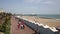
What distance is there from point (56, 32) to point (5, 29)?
21.5 feet

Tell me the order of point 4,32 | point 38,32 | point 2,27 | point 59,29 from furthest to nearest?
point 2,27 < point 4,32 < point 38,32 < point 59,29

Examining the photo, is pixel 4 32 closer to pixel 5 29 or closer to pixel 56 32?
pixel 5 29

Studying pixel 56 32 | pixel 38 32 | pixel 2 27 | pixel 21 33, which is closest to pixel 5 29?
pixel 2 27

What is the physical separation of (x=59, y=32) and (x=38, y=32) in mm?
4407

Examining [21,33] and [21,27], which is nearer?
[21,33]

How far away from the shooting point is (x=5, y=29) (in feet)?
38.2

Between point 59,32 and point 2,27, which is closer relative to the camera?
point 59,32

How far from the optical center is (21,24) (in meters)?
11.5

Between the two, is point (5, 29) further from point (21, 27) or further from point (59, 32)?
point (59, 32)

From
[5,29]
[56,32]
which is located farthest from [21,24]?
[56,32]

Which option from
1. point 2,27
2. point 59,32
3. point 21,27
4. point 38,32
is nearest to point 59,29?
point 59,32

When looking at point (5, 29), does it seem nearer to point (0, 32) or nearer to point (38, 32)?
point (0, 32)

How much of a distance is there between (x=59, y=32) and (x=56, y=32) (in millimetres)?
219

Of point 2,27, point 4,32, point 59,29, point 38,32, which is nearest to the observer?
point 59,29
